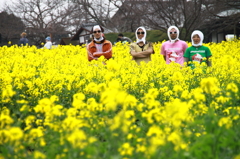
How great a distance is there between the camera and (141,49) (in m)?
8.87

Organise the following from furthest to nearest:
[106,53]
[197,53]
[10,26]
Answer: [10,26] < [106,53] < [197,53]

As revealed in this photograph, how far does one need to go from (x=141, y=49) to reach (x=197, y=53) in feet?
5.14

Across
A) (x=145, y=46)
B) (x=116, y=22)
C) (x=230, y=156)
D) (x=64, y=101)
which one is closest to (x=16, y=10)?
(x=116, y=22)

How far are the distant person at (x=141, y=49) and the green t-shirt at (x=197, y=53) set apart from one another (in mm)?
1094

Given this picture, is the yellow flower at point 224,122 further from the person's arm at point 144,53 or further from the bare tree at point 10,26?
the bare tree at point 10,26

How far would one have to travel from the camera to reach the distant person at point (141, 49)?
8695 millimetres

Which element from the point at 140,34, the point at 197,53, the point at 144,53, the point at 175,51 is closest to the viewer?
the point at 197,53

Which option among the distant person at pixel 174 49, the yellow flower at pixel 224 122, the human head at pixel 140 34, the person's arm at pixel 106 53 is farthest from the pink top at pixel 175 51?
the yellow flower at pixel 224 122

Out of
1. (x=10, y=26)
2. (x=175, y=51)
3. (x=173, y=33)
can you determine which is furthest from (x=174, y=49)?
(x=10, y=26)

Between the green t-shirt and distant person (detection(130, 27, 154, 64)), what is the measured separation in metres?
1.09

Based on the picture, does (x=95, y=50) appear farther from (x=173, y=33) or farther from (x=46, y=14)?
(x=46, y=14)

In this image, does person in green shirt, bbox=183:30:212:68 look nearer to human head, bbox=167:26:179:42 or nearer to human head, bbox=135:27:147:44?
human head, bbox=167:26:179:42

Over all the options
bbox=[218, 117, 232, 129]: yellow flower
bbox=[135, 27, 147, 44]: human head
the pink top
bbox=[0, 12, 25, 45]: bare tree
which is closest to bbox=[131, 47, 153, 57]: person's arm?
bbox=[135, 27, 147, 44]: human head

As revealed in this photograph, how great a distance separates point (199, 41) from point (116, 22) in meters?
35.9
